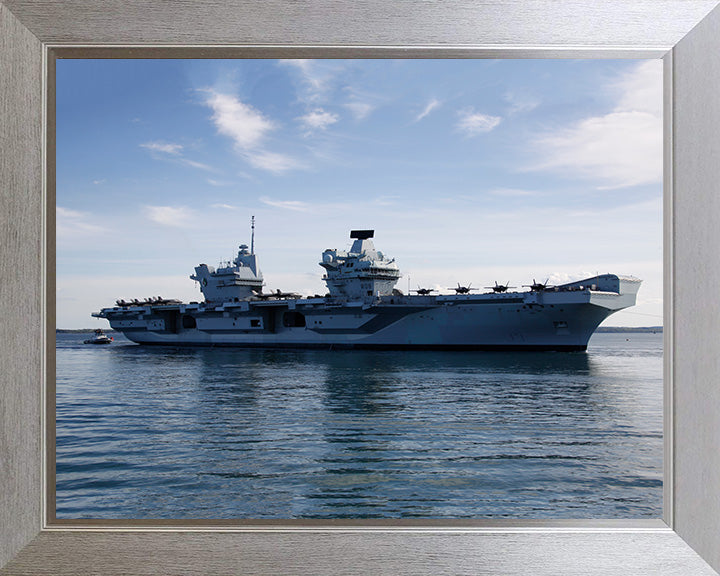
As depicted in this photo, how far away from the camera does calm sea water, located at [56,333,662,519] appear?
15.3 feet

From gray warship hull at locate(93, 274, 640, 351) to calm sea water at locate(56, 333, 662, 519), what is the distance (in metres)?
4.61

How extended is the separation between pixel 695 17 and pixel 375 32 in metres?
A: 1.24

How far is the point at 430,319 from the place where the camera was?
21766mm

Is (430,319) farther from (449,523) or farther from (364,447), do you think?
(449,523)

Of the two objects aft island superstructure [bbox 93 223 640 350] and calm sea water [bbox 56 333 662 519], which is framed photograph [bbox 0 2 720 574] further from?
aft island superstructure [bbox 93 223 640 350]

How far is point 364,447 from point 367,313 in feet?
53.4

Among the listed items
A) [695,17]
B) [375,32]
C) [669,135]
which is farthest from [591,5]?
[375,32]

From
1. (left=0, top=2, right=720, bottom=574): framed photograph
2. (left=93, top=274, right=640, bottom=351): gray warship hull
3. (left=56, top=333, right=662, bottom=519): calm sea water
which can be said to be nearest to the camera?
(left=0, top=2, right=720, bottom=574): framed photograph

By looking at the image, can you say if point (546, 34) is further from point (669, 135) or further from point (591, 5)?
point (669, 135)

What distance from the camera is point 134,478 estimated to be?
549 centimetres

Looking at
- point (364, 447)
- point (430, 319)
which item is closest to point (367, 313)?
point (430, 319)

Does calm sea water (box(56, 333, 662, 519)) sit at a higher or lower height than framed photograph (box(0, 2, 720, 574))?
lower

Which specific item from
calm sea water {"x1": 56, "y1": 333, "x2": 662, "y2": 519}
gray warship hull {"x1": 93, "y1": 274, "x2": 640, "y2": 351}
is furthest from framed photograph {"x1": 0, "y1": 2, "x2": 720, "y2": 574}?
gray warship hull {"x1": 93, "y1": 274, "x2": 640, "y2": 351}

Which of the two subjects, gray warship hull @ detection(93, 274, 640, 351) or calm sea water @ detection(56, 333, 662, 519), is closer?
calm sea water @ detection(56, 333, 662, 519)
